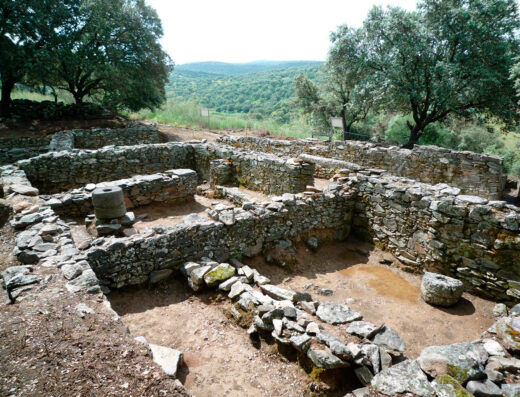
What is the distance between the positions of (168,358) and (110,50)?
20.4 meters

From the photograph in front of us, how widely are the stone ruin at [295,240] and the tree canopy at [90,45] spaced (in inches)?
377

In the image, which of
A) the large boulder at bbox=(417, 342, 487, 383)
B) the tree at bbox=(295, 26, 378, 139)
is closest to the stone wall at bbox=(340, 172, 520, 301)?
the large boulder at bbox=(417, 342, 487, 383)

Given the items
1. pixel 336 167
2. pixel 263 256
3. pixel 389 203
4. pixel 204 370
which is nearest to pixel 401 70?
pixel 336 167

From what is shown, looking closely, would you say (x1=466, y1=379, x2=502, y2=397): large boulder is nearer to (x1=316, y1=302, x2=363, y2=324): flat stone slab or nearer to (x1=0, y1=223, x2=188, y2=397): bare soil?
(x1=316, y1=302, x2=363, y2=324): flat stone slab

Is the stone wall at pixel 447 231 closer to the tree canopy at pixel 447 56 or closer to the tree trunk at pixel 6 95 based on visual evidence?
the tree canopy at pixel 447 56

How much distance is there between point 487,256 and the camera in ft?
18.8

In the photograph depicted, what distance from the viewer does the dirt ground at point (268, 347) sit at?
352 cm

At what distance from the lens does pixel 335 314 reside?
14.3 ft

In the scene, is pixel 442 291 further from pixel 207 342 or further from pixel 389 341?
pixel 207 342

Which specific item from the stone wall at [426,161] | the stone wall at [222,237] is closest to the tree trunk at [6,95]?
the stone wall at [426,161]

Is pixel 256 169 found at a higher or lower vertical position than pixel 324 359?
higher

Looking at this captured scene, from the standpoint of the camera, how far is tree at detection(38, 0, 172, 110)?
16766 mm

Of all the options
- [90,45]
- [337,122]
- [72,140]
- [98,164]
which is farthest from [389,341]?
[90,45]

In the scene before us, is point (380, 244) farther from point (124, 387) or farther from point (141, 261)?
point (124, 387)
